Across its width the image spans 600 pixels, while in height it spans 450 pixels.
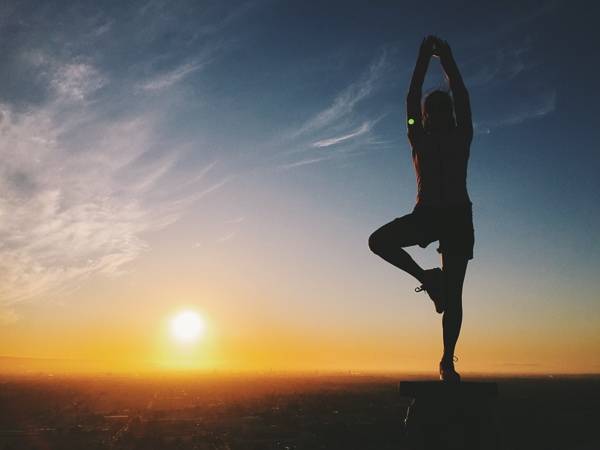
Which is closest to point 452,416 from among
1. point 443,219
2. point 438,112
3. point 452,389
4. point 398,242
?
point 452,389

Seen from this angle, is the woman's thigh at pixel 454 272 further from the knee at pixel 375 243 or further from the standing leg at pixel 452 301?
the knee at pixel 375 243

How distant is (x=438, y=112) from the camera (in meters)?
3.32

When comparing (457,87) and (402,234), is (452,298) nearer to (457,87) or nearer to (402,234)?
(402,234)

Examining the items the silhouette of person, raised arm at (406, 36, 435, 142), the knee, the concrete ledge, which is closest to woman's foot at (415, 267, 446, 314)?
the silhouette of person

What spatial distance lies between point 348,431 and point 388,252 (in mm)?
77891

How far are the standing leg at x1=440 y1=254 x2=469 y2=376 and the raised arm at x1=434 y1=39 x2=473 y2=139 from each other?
101 centimetres

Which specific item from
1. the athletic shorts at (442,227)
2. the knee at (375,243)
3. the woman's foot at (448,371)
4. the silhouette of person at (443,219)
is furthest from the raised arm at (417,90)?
the woman's foot at (448,371)

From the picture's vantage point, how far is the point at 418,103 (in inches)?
133

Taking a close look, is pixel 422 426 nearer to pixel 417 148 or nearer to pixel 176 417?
pixel 417 148

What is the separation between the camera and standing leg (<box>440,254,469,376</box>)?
3.03 meters

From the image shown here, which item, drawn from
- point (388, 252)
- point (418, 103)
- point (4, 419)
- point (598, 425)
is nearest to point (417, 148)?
point (418, 103)

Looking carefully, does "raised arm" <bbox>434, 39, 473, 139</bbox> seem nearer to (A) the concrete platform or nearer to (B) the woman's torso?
(B) the woman's torso

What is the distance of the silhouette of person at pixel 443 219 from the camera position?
9.74ft

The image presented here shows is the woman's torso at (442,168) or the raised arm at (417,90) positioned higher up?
the raised arm at (417,90)
